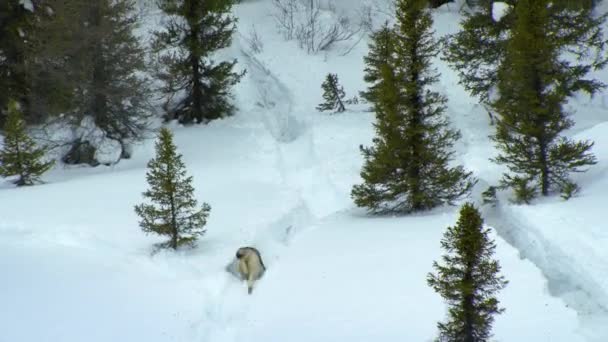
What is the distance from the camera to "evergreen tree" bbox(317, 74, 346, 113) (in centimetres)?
2412

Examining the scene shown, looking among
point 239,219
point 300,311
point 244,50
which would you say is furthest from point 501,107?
point 244,50

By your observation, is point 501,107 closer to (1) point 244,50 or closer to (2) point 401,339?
(2) point 401,339

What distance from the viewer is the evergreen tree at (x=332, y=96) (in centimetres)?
2412

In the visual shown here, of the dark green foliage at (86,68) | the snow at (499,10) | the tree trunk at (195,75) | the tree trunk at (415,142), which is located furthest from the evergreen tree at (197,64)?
the snow at (499,10)

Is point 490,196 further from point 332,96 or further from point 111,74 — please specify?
point 111,74

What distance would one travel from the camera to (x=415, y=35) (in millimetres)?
14859

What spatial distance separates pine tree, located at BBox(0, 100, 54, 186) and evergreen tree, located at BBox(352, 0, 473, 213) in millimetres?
10461

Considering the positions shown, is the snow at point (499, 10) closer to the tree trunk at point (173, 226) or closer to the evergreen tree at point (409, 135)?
the evergreen tree at point (409, 135)

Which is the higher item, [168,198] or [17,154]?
[17,154]

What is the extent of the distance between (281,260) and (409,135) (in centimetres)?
515

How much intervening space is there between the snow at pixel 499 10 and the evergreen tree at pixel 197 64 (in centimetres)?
1035

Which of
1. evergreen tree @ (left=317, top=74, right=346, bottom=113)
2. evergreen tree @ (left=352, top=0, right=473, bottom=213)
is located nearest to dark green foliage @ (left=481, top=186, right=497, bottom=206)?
evergreen tree @ (left=352, top=0, right=473, bottom=213)

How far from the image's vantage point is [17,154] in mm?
17828

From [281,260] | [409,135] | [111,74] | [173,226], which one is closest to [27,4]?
[111,74]
